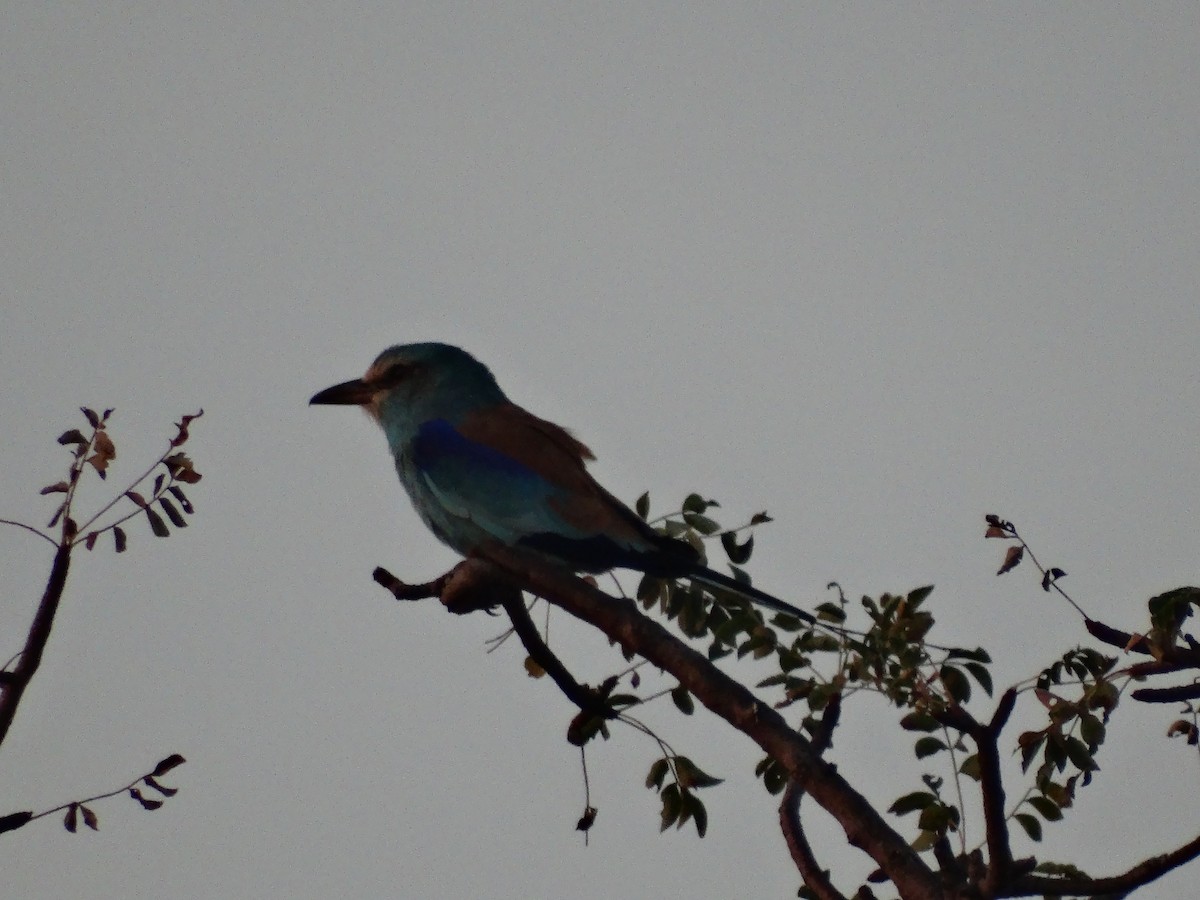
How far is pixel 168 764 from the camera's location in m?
3.21

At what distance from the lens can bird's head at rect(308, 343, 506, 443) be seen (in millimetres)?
6449

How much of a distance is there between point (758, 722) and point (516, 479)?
2.94 meters

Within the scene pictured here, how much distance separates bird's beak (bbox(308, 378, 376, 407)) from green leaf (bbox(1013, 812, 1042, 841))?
4198mm

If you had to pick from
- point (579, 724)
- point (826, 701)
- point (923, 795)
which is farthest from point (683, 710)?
point (923, 795)

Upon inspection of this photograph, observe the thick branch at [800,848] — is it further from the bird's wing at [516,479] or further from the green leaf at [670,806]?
the bird's wing at [516,479]

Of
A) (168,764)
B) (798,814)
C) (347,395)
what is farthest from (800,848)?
(347,395)

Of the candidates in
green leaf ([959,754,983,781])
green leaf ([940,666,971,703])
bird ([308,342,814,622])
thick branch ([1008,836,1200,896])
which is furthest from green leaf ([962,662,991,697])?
bird ([308,342,814,622])

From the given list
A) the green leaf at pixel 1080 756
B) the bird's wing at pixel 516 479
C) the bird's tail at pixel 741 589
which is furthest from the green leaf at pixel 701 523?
the green leaf at pixel 1080 756

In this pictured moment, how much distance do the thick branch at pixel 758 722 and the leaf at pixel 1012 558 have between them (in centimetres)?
96

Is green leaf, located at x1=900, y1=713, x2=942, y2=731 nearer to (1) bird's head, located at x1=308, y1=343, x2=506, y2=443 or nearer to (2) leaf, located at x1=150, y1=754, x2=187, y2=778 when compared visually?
(2) leaf, located at x1=150, y1=754, x2=187, y2=778

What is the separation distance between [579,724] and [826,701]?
0.78 m

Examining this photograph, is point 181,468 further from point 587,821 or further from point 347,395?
point 347,395

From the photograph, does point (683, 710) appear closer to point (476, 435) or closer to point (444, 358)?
point (476, 435)

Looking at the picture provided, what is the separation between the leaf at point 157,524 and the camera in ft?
11.3
